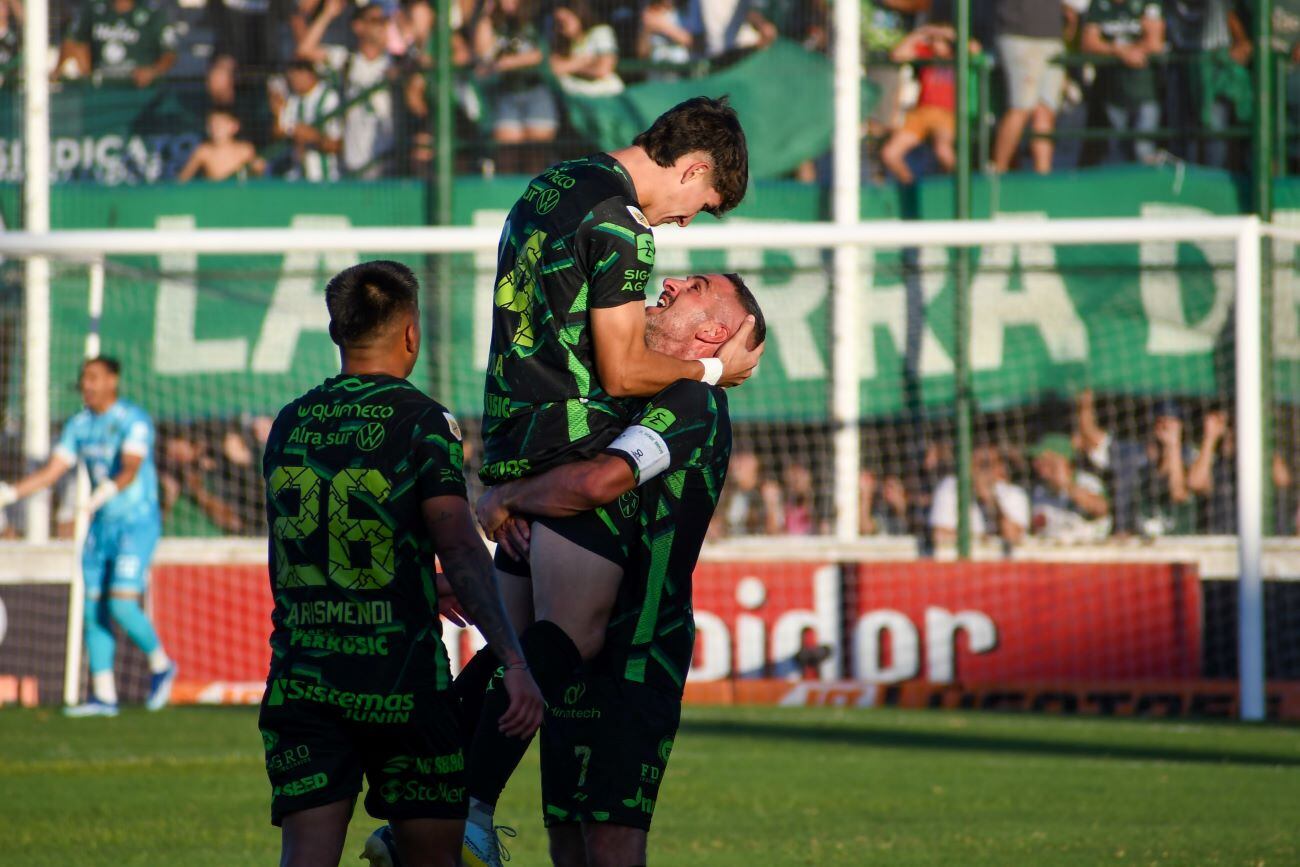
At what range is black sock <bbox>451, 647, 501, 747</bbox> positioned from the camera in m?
4.54

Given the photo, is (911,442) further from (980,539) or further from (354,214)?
(354,214)

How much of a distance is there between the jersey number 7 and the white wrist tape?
2.93 feet

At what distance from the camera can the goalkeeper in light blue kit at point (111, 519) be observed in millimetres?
Result: 12570

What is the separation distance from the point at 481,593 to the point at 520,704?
0.90 feet

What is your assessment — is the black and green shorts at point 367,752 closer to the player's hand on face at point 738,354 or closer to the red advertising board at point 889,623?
the player's hand on face at point 738,354

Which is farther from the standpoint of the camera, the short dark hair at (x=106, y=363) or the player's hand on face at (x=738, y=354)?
the short dark hair at (x=106, y=363)

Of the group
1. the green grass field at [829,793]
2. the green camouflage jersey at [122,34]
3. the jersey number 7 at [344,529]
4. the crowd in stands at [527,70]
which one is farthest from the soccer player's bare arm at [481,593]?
the green camouflage jersey at [122,34]

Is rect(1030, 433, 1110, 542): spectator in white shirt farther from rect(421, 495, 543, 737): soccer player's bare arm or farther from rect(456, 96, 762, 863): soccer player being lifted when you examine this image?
rect(421, 495, 543, 737): soccer player's bare arm

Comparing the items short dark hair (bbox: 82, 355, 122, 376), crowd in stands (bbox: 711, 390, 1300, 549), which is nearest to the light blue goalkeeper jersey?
short dark hair (bbox: 82, 355, 122, 376)

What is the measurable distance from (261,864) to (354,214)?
9.88 m

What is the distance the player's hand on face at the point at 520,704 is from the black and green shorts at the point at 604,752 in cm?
30

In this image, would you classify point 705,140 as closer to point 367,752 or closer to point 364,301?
point 364,301

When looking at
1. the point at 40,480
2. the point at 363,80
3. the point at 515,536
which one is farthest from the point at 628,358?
the point at 363,80

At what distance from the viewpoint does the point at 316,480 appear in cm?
406
